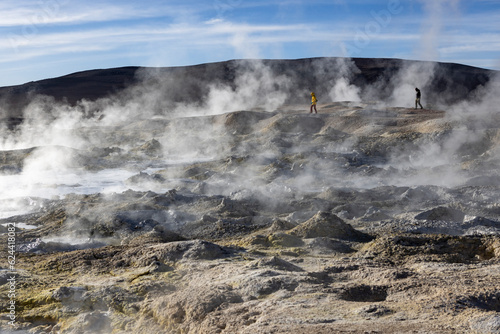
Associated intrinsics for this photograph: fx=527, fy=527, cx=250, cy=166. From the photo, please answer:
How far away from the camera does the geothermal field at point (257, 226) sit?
12.5 feet

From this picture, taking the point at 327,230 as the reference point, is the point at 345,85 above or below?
above

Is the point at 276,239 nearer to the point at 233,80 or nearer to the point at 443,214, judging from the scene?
the point at 443,214

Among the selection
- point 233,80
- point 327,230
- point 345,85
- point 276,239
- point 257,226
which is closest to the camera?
point 276,239

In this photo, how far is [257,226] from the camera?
7734mm

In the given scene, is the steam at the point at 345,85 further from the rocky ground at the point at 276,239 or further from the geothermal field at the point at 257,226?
the rocky ground at the point at 276,239

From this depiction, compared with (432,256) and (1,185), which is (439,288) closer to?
(432,256)

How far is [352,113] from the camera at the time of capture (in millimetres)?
18875

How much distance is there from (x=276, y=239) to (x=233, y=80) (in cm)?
3263

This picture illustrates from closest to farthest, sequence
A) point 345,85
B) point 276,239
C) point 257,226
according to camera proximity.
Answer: point 276,239, point 257,226, point 345,85

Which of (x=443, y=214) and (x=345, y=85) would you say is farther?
(x=345, y=85)

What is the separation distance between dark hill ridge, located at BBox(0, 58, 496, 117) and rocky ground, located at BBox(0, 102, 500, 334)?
19.7m

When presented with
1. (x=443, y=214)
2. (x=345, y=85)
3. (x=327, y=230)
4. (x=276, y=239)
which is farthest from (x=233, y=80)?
(x=276, y=239)

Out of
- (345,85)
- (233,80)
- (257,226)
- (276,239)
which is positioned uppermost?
(233,80)

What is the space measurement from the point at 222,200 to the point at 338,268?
4.34 m
